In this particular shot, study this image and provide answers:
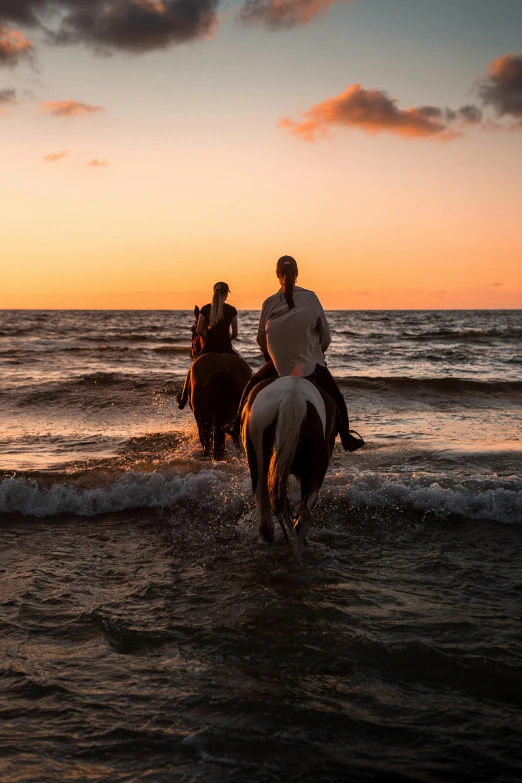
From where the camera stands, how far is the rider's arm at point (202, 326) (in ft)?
31.7

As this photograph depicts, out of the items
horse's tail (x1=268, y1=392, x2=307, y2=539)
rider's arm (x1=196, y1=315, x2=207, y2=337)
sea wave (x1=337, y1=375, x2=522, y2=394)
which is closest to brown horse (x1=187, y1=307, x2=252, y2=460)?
rider's arm (x1=196, y1=315, x2=207, y2=337)

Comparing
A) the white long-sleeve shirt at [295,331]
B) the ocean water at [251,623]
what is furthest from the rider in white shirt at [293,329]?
the ocean water at [251,623]

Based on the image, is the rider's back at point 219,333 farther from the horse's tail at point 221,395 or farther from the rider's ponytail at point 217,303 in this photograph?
the horse's tail at point 221,395

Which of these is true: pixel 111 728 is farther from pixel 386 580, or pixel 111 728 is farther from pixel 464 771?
pixel 386 580

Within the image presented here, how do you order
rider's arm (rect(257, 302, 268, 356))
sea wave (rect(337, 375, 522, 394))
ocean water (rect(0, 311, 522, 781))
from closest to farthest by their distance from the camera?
ocean water (rect(0, 311, 522, 781)) < rider's arm (rect(257, 302, 268, 356)) < sea wave (rect(337, 375, 522, 394))

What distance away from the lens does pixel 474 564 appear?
5816 mm

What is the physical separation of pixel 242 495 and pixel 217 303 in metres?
2.78

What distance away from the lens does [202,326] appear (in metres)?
9.67

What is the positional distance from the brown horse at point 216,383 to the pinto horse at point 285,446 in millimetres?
3581

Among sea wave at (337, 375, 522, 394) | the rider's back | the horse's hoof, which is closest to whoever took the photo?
the horse's hoof

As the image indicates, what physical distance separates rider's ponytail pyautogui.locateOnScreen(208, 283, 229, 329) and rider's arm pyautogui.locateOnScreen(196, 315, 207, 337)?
0.17 m

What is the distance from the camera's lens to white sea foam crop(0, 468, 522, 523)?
24.4 feet

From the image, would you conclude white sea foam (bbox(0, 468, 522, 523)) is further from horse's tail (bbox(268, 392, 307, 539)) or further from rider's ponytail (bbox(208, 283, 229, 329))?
horse's tail (bbox(268, 392, 307, 539))

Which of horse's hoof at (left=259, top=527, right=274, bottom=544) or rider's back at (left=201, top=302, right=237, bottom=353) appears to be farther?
rider's back at (left=201, top=302, right=237, bottom=353)
